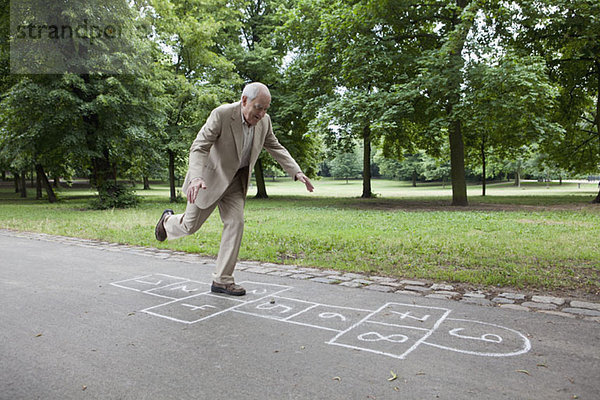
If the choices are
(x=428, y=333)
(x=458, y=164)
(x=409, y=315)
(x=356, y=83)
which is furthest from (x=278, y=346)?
(x=458, y=164)

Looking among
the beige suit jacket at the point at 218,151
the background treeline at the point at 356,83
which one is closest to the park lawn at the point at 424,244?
the beige suit jacket at the point at 218,151

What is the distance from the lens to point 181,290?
527 cm

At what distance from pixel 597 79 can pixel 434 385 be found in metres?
23.3

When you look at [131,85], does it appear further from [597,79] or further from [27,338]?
[597,79]

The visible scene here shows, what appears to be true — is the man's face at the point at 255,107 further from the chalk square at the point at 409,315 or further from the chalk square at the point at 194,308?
the chalk square at the point at 409,315

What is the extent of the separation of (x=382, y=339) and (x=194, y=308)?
6.64ft

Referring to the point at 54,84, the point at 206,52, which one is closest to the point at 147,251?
the point at 54,84

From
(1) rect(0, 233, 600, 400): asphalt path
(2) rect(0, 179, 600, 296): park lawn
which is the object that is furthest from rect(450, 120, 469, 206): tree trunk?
(1) rect(0, 233, 600, 400): asphalt path

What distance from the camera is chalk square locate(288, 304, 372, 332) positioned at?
3.98 metres

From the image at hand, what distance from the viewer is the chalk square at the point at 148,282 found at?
543 centimetres

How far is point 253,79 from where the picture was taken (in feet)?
89.3

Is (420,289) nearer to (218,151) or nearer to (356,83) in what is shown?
(218,151)

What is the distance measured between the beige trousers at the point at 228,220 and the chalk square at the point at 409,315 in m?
1.76

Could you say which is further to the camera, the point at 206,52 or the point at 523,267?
the point at 206,52
